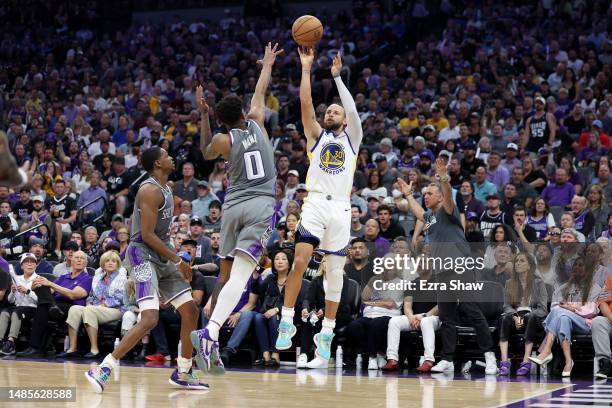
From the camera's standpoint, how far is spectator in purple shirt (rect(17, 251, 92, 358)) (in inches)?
556

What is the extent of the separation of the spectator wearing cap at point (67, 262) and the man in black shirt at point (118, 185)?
2666 mm

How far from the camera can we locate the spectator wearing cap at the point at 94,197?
707 inches

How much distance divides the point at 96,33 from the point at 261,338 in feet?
60.8

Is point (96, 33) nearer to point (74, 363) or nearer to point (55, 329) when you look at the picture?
point (55, 329)

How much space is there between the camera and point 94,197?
1817cm

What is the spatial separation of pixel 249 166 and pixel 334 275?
4.62 ft

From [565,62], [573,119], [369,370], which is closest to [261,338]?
[369,370]

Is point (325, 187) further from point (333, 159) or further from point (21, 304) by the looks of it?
point (21, 304)

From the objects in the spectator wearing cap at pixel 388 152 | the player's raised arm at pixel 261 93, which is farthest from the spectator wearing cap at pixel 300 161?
the player's raised arm at pixel 261 93

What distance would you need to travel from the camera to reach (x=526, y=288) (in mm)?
12312

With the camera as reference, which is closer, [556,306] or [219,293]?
[219,293]

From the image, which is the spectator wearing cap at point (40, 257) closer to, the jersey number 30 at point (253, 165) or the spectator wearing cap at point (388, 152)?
the spectator wearing cap at point (388, 152)

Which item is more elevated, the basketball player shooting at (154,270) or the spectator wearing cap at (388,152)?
the spectator wearing cap at (388,152)
